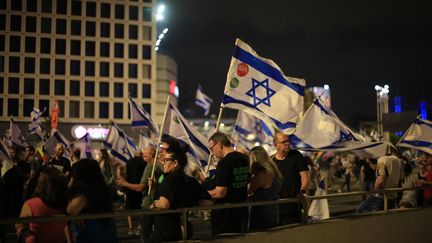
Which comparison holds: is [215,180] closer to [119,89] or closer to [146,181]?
[146,181]

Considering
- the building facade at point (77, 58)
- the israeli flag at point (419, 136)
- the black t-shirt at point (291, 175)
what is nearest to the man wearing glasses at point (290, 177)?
the black t-shirt at point (291, 175)

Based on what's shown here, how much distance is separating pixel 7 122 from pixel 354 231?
2724 inches

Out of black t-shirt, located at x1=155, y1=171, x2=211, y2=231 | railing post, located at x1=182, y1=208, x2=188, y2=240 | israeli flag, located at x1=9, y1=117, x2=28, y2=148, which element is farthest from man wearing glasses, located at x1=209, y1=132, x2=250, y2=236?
israeli flag, located at x1=9, y1=117, x2=28, y2=148

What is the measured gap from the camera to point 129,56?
75.9m

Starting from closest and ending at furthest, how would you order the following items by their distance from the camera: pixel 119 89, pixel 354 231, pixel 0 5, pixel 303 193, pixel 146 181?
pixel 303 193 < pixel 354 231 < pixel 146 181 < pixel 0 5 < pixel 119 89

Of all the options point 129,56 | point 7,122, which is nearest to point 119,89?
point 129,56

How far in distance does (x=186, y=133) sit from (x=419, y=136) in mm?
4895

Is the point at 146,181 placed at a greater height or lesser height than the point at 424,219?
greater

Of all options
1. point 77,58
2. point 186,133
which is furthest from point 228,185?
point 77,58

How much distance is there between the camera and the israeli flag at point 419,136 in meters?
11.4

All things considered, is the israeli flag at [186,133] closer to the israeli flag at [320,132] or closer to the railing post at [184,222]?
the israeli flag at [320,132]

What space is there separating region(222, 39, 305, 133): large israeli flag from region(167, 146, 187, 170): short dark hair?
3.40m

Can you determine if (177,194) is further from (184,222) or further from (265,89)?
(265,89)

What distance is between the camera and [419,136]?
11.5 m
